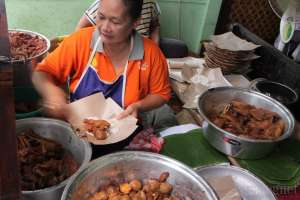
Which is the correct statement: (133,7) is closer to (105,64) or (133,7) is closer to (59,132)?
(105,64)

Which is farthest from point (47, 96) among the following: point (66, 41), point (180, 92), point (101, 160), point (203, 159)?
point (180, 92)

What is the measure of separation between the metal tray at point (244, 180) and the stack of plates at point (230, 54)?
1.56m

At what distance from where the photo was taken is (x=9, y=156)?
1.96 feet

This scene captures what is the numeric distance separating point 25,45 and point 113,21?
1496mm

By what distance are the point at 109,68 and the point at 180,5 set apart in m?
2.20

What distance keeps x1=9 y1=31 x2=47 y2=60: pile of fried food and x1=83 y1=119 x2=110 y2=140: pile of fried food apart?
1381 millimetres

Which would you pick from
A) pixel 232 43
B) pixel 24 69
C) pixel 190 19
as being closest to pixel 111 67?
pixel 24 69

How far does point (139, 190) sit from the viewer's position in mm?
1394

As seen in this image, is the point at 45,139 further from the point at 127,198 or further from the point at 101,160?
the point at 127,198

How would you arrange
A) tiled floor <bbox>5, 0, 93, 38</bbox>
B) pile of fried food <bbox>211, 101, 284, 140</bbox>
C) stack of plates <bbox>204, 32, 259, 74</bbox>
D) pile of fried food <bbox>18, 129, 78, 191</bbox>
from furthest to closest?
tiled floor <bbox>5, 0, 93, 38</bbox>, stack of plates <bbox>204, 32, 259, 74</bbox>, pile of fried food <bbox>211, 101, 284, 140</bbox>, pile of fried food <bbox>18, 129, 78, 191</bbox>

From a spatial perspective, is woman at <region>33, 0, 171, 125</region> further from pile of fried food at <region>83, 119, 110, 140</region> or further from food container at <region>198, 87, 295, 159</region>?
food container at <region>198, 87, 295, 159</region>

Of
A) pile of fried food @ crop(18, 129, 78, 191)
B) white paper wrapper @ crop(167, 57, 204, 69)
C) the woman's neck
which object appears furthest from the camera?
white paper wrapper @ crop(167, 57, 204, 69)

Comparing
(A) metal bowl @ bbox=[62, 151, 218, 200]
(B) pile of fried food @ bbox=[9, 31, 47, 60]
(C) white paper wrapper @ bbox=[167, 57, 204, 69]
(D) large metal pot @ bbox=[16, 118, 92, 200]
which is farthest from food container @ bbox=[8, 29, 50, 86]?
(A) metal bowl @ bbox=[62, 151, 218, 200]

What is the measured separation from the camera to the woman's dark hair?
1.72 meters
